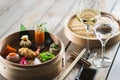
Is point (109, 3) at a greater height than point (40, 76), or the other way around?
point (109, 3)

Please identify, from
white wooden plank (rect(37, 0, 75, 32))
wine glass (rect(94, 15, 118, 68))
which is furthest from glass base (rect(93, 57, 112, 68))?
white wooden plank (rect(37, 0, 75, 32))

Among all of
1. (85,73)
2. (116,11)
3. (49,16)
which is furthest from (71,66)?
(116,11)

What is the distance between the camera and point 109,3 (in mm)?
2059

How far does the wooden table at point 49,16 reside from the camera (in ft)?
4.99

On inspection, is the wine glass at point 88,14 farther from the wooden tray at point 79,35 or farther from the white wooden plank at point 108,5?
the white wooden plank at point 108,5

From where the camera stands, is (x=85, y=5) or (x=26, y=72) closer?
(x=26, y=72)

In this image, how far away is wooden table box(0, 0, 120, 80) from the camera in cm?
152

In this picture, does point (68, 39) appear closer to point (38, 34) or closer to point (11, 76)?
point (38, 34)

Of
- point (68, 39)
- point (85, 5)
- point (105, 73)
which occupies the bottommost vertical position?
point (105, 73)

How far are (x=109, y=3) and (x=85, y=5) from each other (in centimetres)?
48

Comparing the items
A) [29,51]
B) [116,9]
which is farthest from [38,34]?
[116,9]

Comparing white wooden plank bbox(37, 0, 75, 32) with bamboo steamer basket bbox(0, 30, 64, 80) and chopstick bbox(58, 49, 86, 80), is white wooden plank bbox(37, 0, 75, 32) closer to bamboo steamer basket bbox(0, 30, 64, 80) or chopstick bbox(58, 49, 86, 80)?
chopstick bbox(58, 49, 86, 80)

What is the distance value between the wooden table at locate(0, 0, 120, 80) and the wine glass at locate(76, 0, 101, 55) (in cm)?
14

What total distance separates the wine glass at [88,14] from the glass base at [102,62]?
8cm
